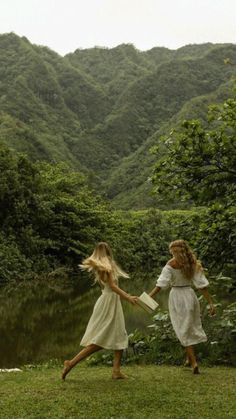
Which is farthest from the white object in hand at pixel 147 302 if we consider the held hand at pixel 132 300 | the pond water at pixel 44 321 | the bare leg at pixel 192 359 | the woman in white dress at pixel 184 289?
the pond water at pixel 44 321

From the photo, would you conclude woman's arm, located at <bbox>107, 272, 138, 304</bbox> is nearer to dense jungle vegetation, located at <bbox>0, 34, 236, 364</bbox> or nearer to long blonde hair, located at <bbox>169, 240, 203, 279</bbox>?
long blonde hair, located at <bbox>169, 240, 203, 279</bbox>

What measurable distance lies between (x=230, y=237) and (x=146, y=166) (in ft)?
285

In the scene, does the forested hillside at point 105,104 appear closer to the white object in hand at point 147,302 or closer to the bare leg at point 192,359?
the bare leg at point 192,359

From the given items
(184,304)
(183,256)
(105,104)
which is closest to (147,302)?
(184,304)

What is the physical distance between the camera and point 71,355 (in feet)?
46.4

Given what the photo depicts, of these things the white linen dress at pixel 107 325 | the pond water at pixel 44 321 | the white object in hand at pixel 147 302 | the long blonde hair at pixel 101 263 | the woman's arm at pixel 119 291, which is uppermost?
the long blonde hair at pixel 101 263

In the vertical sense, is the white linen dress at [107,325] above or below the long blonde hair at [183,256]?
below

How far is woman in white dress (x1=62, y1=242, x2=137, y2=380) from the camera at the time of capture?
7301mm

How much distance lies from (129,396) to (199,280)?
2.05 m

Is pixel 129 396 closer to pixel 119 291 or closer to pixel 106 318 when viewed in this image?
pixel 106 318

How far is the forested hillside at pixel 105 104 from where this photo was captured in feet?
305

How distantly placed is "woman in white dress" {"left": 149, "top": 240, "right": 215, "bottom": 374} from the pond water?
670 centimetres

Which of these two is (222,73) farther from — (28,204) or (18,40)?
(28,204)

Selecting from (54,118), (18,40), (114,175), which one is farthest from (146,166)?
(18,40)
